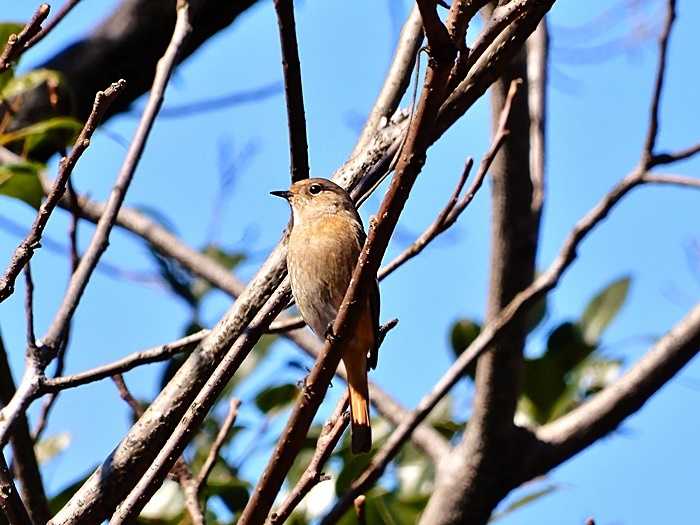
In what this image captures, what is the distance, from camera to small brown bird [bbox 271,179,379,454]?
121 inches

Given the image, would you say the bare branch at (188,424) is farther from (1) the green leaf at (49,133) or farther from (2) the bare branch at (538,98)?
(2) the bare branch at (538,98)

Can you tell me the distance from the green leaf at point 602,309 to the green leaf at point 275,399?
1.10m

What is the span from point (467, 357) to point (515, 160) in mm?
746

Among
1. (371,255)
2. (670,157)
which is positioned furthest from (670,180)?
(371,255)

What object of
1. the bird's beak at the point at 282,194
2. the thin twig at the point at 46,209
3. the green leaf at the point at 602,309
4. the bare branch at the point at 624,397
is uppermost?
the bird's beak at the point at 282,194

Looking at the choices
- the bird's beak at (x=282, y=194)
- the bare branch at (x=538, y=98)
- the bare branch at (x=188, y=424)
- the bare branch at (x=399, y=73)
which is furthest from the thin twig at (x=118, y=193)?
the bare branch at (x=538, y=98)

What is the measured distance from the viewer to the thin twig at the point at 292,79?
2.63 metres

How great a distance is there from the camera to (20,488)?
256cm

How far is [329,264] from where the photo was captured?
3.41 metres

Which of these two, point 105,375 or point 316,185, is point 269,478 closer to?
point 105,375

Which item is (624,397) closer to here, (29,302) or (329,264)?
(329,264)

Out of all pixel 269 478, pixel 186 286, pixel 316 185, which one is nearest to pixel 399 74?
pixel 316 185

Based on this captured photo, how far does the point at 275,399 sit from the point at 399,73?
1.18 m

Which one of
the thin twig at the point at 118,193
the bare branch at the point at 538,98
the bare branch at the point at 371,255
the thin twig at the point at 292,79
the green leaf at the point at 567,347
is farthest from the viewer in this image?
the green leaf at the point at 567,347
